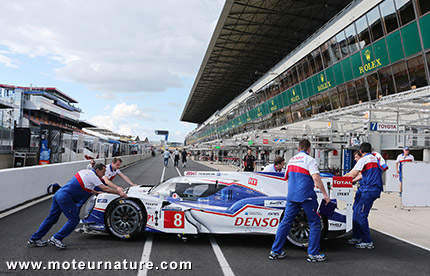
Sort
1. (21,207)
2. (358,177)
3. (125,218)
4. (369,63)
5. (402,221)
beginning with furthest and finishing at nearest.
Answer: (369,63) → (21,207) → (402,221) → (358,177) → (125,218)

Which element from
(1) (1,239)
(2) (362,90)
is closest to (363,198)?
(1) (1,239)

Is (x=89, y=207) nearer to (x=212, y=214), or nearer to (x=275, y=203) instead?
(x=212, y=214)

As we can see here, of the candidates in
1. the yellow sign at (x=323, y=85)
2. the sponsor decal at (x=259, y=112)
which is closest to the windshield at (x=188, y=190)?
the yellow sign at (x=323, y=85)

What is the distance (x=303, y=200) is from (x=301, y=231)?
3.34 ft

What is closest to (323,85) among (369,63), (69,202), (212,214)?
(369,63)

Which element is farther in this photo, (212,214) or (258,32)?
(258,32)

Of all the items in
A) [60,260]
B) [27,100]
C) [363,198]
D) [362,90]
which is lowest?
[60,260]

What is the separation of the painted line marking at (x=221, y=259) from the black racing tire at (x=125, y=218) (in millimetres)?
1206

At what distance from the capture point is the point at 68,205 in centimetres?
528

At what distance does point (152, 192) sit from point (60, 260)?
199 centimetres

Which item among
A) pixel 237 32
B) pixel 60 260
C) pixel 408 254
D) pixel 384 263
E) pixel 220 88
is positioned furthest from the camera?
pixel 220 88

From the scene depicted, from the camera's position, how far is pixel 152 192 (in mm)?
6352

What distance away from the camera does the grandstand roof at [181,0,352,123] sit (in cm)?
2814

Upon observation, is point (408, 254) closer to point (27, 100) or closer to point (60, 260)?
point (60, 260)
